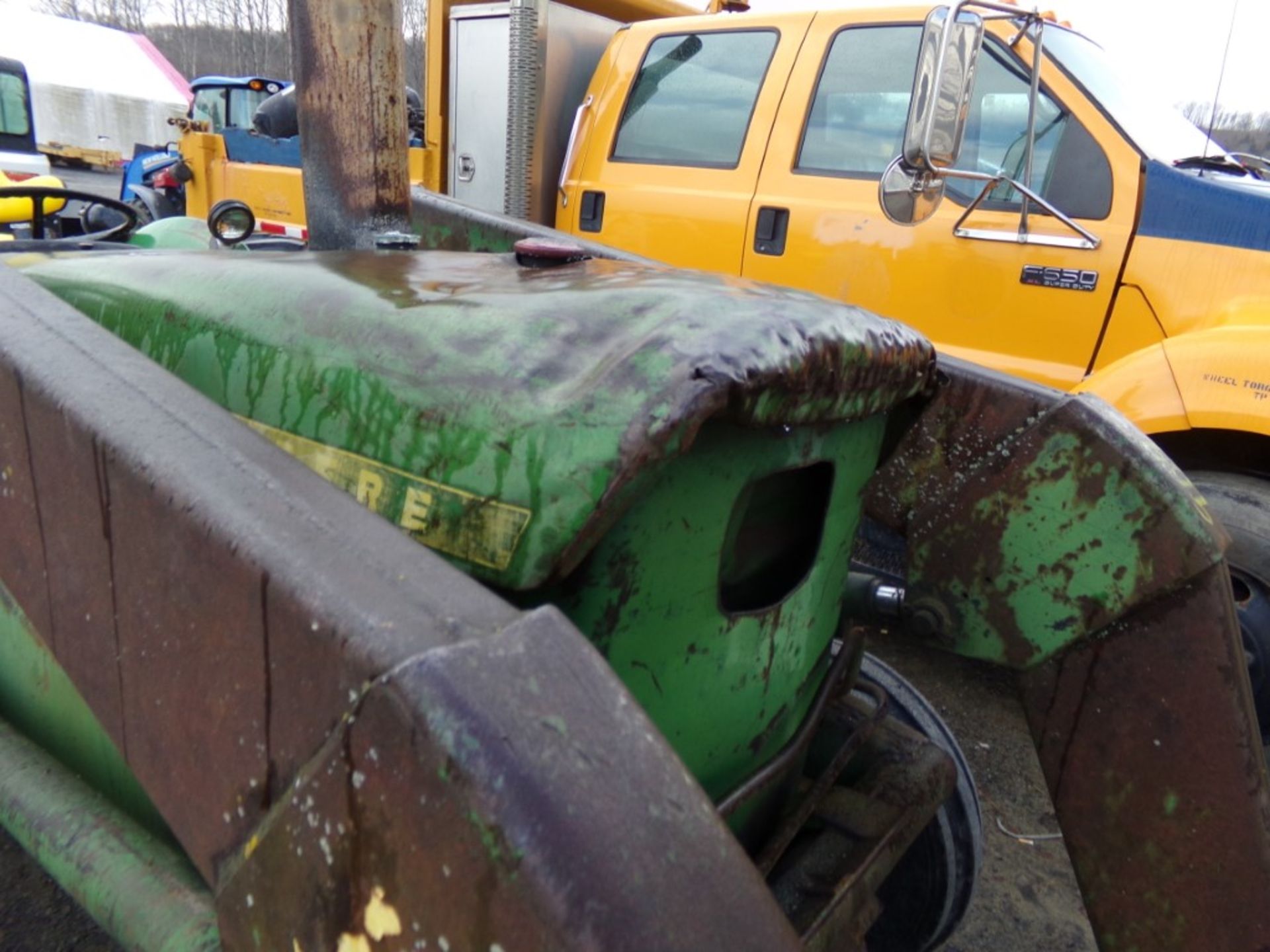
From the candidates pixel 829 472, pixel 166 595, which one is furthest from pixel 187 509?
pixel 829 472

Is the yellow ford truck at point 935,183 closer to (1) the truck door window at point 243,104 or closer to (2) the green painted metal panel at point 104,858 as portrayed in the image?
(2) the green painted metal panel at point 104,858

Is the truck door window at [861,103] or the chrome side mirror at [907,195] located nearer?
the chrome side mirror at [907,195]

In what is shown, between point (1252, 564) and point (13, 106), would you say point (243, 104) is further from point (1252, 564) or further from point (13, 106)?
point (1252, 564)

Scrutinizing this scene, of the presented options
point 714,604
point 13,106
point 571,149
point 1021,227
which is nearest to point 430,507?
point 714,604

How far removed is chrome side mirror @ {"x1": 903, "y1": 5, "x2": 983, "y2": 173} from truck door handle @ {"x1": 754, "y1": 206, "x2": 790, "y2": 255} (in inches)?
35.2

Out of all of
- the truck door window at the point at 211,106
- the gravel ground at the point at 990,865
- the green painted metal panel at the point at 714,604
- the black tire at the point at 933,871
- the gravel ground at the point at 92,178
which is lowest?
the gravel ground at the point at 92,178

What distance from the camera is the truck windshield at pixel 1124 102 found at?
303 centimetres

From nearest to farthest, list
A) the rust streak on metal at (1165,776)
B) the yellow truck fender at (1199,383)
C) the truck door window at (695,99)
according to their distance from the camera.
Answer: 1. the rust streak on metal at (1165,776)
2. the yellow truck fender at (1199,383)
3. the truck door window at (695,99)

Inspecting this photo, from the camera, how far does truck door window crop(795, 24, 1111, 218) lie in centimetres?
303

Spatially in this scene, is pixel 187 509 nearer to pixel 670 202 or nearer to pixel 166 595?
pixel 166 595

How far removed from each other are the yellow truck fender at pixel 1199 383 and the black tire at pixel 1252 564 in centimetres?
18

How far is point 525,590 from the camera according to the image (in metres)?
0.98


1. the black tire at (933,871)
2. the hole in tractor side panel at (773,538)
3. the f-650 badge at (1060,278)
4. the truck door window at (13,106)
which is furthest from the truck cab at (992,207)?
Result: the truck door window at (13,106)

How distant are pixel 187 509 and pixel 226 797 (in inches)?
9.7
